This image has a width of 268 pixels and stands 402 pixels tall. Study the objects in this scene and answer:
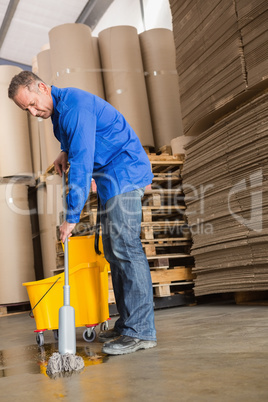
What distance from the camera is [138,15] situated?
8328 millimetres

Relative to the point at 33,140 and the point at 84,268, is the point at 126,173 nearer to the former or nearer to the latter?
the point at 84,268

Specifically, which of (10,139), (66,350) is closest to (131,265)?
(66,350)

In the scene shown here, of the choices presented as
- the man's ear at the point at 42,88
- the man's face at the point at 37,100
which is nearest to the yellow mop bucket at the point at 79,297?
the man's face at the point at 37,100

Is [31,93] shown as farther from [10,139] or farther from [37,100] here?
[10,139]

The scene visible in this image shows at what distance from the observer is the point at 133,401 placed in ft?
4.85

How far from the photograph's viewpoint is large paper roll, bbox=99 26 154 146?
5723mm

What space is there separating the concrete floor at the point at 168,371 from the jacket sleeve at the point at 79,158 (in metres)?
0.80

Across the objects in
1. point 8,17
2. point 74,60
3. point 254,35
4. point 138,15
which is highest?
point 8,17

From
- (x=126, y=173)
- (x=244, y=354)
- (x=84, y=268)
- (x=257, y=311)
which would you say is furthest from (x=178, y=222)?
(x=244, y=354)

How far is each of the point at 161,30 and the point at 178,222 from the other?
9.40ft

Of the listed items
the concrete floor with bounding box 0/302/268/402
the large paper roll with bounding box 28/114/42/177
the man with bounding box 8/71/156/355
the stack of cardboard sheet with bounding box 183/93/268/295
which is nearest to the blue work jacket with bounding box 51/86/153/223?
the man with bounding box 8/71/156/355

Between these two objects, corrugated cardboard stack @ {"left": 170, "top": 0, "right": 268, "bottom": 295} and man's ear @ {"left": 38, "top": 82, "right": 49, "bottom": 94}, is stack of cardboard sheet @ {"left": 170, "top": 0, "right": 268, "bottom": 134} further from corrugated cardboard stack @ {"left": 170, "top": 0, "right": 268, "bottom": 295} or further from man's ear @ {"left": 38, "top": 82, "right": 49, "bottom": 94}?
man's ear @ {"left": 38, "top": 82, "right": 49, "bottom": 94}

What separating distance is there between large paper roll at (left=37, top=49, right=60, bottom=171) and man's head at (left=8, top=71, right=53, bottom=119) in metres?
3.45

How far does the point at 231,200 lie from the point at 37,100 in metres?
2.20
